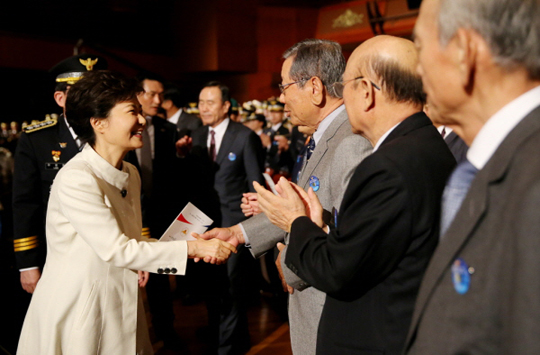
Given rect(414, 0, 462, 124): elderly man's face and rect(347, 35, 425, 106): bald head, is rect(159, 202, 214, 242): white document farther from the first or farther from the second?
rect(414, 0, 462, 124): elderly man's face

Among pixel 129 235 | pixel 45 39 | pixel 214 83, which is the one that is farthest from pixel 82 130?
pixel 45 39

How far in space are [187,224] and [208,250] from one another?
198 mm

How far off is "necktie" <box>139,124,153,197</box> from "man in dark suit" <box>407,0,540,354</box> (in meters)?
2.84

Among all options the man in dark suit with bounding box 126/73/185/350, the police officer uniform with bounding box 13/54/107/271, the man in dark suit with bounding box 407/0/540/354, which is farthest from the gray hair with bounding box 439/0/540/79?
the man in dark suit with bounding box 126/73/185/350

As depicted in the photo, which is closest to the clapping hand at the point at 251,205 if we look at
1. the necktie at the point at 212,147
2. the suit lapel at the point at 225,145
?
the suit lapel at the point at 225,145

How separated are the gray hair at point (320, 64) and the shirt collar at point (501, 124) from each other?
1060mm

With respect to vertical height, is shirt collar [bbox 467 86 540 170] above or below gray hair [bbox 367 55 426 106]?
below

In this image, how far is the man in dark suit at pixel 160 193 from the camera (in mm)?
3430

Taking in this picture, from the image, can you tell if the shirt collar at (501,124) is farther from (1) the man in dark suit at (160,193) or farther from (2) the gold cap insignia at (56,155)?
(1) the man in dark suit at (160,193)

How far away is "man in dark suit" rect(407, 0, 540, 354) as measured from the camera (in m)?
0.60

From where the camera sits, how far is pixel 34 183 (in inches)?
97.2

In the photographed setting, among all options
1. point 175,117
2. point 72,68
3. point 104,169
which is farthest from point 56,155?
point 175,117

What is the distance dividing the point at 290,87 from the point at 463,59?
1140 millimetres

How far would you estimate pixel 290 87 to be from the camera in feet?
6.15
